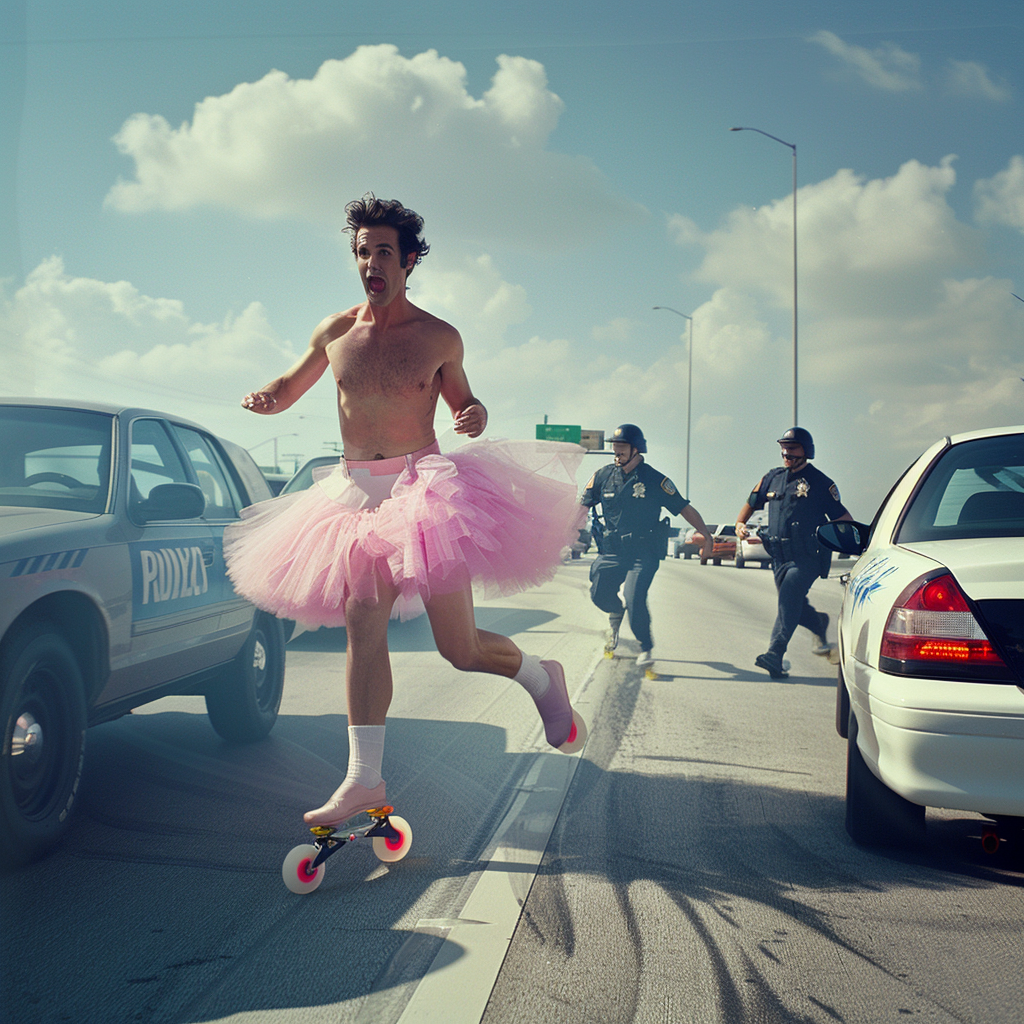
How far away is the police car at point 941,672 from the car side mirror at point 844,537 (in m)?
0.85

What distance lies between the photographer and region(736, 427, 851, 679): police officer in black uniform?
8133 millimetres

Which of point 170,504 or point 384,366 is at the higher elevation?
point 384,366

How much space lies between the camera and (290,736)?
5.75 m

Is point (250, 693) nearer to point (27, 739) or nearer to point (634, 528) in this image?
point (27, 739)

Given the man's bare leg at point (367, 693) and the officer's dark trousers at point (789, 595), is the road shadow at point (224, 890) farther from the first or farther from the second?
the officer's dark trousers at point (789, 595)

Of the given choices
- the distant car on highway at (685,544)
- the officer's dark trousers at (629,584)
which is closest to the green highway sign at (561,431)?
the distant car on highway at (685,544)

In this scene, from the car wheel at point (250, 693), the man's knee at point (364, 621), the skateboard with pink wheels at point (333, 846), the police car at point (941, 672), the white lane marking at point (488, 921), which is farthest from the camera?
the car wheel at point (250, 693)

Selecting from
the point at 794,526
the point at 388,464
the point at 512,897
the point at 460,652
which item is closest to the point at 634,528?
the point at 794,526

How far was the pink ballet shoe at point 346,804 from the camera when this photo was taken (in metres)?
3.34

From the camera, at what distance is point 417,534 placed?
11.3ft

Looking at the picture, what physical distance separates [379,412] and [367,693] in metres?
1.01

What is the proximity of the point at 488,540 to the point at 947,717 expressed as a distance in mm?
1596

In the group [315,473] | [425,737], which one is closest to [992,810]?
[315,473]

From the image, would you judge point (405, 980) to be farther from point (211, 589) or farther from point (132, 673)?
point (211, 589)
